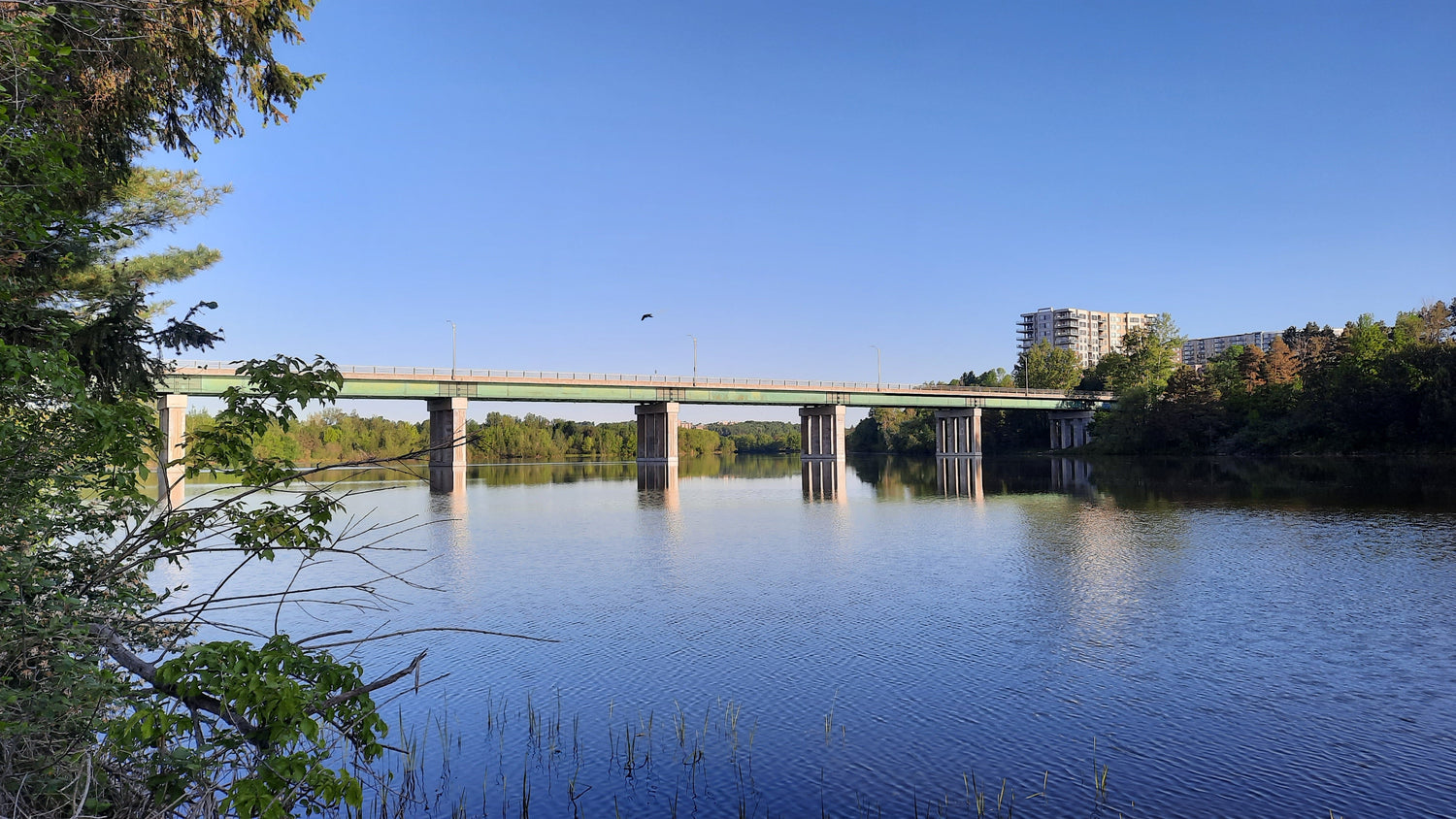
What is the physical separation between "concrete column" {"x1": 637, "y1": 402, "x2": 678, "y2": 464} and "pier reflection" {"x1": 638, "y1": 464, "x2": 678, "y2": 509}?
1.23m

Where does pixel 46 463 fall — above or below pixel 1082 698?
above

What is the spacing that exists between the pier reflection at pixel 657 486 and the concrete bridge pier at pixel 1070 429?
78.7 meters

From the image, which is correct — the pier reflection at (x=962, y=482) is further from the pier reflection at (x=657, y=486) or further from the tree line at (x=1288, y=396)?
the tree line at (x=1288, y=396)

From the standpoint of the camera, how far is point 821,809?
38.0 ft

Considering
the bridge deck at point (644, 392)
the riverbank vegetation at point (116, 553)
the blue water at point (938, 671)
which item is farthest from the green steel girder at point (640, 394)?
the riverbank vegetation at point (116, 553)

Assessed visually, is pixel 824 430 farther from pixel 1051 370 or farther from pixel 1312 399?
pixel 1051 370

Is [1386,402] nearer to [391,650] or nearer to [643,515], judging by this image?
[643,515]

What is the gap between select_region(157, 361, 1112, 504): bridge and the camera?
84.9 metres

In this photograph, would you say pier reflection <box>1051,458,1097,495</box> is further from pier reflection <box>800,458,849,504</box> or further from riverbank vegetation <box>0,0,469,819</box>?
riverbank vegetation <box>0,0,469,819</box>

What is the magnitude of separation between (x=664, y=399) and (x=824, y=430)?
30.7 m

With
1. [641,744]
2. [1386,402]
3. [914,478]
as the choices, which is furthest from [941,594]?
[1386,402]

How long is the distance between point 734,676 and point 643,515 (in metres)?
34.7

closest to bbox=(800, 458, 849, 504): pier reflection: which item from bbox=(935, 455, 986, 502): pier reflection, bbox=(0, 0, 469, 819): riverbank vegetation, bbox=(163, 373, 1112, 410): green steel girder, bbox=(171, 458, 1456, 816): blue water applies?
bbox=(935, 455, 986, 502): pier reflection

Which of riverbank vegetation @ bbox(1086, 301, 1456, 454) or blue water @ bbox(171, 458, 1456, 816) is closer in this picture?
blue water @ bbox(171, 458, 1456, 816)
